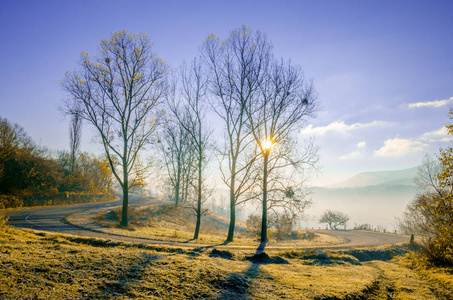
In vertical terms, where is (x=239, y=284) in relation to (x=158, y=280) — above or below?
below

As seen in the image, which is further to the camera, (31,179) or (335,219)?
(335,219)

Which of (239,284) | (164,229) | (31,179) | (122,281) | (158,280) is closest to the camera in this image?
(122,281)

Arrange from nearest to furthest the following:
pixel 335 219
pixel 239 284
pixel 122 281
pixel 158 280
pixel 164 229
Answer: pixel 122 281 < pixel 158 280 < pixel 239 284 < pixel 164 229 < pixel 335 219

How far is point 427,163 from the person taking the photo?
27.2 m

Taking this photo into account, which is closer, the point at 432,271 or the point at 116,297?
the point at 116,297

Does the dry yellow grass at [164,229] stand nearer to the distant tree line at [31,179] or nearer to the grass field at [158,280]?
the distant tree line at [31,179]

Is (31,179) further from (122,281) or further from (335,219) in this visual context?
(335,219)

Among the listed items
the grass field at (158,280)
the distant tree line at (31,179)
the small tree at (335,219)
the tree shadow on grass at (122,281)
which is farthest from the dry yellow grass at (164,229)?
the small tree at (335,219)

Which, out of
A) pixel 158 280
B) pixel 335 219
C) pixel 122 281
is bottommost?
pixel 335 219

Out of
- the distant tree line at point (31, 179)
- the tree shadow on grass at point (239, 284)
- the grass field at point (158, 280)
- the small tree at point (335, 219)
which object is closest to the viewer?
the grass field at point (158, 280)

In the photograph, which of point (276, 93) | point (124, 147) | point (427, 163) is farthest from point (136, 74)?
point (427, 163)

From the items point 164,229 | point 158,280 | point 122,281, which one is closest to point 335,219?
point 164,229

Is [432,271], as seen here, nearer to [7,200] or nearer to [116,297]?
[116,297]

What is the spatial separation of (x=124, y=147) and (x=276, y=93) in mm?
12703
